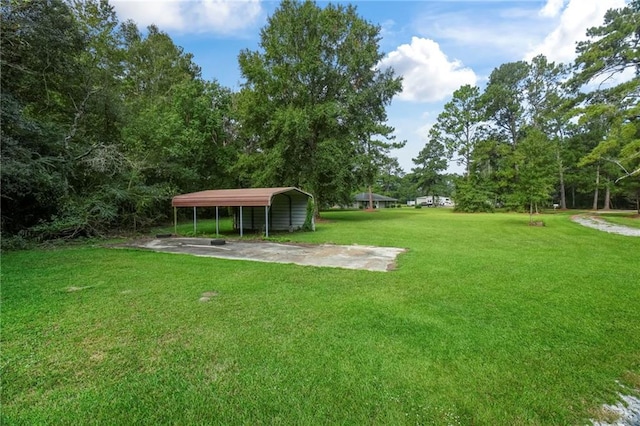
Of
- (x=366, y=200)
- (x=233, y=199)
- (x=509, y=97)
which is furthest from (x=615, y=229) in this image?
(x=366, y=200)

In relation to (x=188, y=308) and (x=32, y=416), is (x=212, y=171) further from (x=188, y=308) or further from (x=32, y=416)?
(x=32, y=416)

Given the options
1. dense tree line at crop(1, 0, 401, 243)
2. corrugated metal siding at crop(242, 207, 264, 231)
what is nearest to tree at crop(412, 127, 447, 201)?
dense tree line at crop(1, 0, 401, 243)

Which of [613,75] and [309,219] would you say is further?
[309,219]

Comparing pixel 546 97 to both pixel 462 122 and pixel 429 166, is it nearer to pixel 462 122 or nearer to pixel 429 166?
pixel 462 122

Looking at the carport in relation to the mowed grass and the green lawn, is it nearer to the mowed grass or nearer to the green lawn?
the mowed grass

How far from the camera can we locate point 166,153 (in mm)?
17453

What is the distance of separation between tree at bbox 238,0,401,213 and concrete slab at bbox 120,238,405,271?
9.10 m

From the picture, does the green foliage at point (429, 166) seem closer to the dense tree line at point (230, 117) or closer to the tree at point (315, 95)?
the dense tree line at point (230, 117)

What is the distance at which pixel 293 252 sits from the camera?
27.0 ft

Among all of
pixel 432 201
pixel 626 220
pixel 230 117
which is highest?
pixel 230 117

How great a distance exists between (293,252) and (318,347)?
17.6 feet

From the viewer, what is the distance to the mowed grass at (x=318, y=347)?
210 centimetres

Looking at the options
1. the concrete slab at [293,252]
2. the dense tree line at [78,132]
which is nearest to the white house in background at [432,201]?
the dense tree line at [78,132]

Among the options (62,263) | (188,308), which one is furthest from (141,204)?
(188,308)
